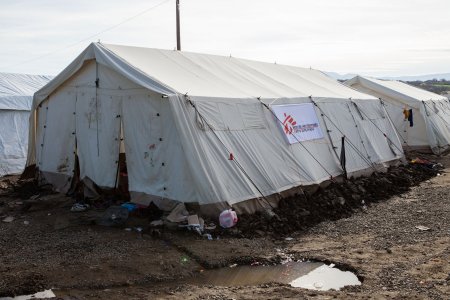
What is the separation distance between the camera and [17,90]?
53.4 feet

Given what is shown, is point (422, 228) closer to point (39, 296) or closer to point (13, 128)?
point (39, 296)

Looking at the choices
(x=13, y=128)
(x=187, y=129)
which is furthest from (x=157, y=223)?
(x=13, y=128)

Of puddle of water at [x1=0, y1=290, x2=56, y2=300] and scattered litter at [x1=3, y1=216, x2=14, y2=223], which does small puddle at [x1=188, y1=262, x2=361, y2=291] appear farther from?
scattered litter at [x1=3, y1=216, x2=14, y2=223]

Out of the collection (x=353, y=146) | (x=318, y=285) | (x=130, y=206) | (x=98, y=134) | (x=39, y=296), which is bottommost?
(x=318, y=285)

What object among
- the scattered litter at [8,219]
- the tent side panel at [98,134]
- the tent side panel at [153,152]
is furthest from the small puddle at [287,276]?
the scattered litter at [8,219]

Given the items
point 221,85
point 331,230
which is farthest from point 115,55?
point 331,230

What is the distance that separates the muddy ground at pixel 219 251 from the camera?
5660 millimetres

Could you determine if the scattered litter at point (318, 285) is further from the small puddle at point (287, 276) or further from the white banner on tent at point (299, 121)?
the white banner on tent at point (299, 121)

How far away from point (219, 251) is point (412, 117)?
15.2m

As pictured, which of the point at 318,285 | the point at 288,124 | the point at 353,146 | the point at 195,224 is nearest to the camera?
the point at 318,285

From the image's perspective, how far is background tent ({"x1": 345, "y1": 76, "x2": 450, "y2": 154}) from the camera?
19609mm

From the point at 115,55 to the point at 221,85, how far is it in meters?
2.41

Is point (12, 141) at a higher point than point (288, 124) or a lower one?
lower

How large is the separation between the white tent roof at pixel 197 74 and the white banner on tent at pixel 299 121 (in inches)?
16.6
